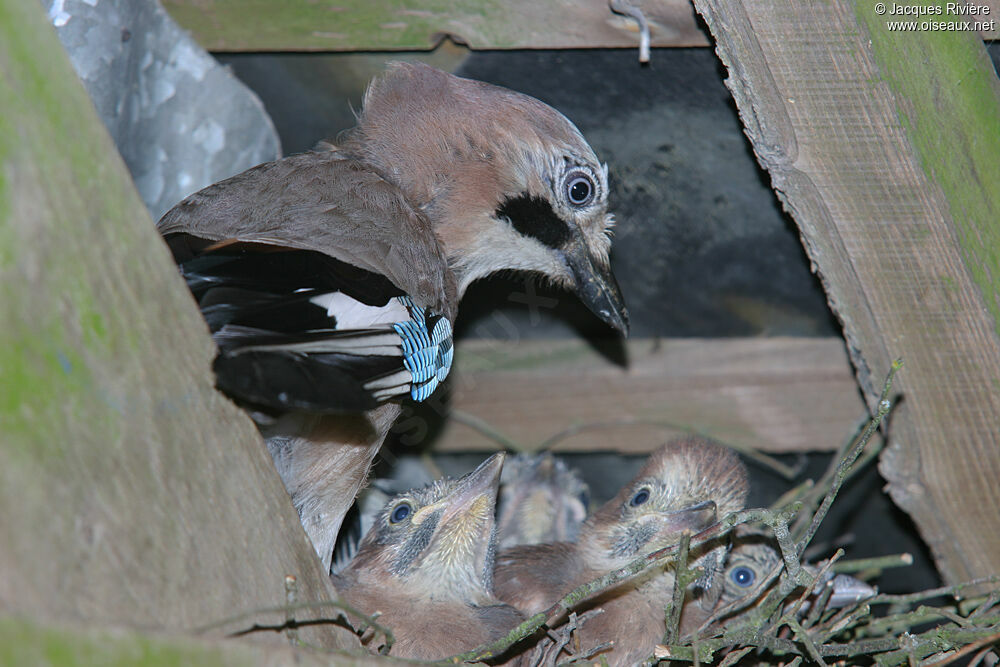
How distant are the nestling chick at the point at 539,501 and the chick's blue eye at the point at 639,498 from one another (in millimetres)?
518

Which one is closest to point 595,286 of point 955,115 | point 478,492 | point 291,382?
point 478,492

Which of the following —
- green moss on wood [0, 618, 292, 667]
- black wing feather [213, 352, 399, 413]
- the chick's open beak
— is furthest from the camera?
the chick's open beak

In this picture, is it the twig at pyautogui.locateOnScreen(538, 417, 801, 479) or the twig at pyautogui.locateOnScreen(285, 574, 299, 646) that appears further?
the twig at pyautogui.locateOnScreen(538, 417, 801, 479)

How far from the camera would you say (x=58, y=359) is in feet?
2.89

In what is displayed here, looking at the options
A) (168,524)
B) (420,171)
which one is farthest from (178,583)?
(420,171)

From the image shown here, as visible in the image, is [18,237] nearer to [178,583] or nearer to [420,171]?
[178,583]

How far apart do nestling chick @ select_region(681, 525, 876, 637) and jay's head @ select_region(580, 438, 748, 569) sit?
0.47ft

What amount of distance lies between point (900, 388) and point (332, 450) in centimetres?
120

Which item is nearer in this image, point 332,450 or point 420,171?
point 332,450

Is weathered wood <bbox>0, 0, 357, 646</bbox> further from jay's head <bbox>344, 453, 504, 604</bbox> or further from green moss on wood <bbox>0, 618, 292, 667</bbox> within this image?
jay's head <bbox>344, 453, 504, 604</bbox>

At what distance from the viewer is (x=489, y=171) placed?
6.91 feet

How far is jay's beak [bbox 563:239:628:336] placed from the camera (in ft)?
7.04

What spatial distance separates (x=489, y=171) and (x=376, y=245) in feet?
1.53

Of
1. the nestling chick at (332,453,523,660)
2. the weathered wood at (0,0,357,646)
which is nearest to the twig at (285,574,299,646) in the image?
the weathered wood at (0,0,357,646)
